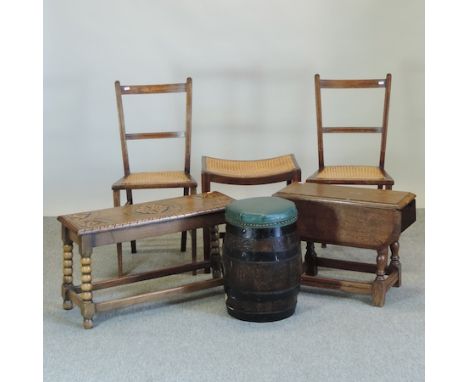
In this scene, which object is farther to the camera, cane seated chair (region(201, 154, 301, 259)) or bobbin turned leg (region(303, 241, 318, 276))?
cane seated chair (region(201, 154, 301, 259))

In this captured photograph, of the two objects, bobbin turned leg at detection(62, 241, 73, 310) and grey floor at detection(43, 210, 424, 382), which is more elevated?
bobbin turned leg at detection(62, 241, 73, 310)

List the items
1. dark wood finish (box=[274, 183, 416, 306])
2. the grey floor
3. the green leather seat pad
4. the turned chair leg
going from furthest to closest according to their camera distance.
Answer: the turned chair leg, dark wood finish (box=[274, 183, 416, 306]), the green leather seat pad, the grey floor

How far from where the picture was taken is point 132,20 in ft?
17.8

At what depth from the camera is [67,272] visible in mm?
3752

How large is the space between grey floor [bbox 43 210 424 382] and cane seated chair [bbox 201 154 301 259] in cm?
65

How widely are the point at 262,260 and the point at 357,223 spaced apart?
0.59 m

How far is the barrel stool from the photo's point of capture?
347 cm

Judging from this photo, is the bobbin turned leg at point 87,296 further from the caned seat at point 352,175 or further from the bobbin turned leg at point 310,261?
the caned seat at point 352,175

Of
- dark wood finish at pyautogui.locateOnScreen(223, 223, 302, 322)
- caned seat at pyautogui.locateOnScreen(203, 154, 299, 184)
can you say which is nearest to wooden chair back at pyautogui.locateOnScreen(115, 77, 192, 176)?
caned seat at pyautogui.locateOnScreen(203, 154, 299, 184)

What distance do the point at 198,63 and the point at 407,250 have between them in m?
2.10

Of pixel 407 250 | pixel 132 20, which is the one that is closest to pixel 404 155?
pixel 407 250

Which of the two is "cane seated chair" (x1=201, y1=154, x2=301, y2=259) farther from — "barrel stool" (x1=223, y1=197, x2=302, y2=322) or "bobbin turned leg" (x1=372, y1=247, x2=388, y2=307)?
"bobbin turned leg" (x1=372, y1=247, x2=388, y2=307)

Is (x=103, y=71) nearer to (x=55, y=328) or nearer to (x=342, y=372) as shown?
(x=55, y=328)

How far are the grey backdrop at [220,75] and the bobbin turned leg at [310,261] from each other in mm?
1634
